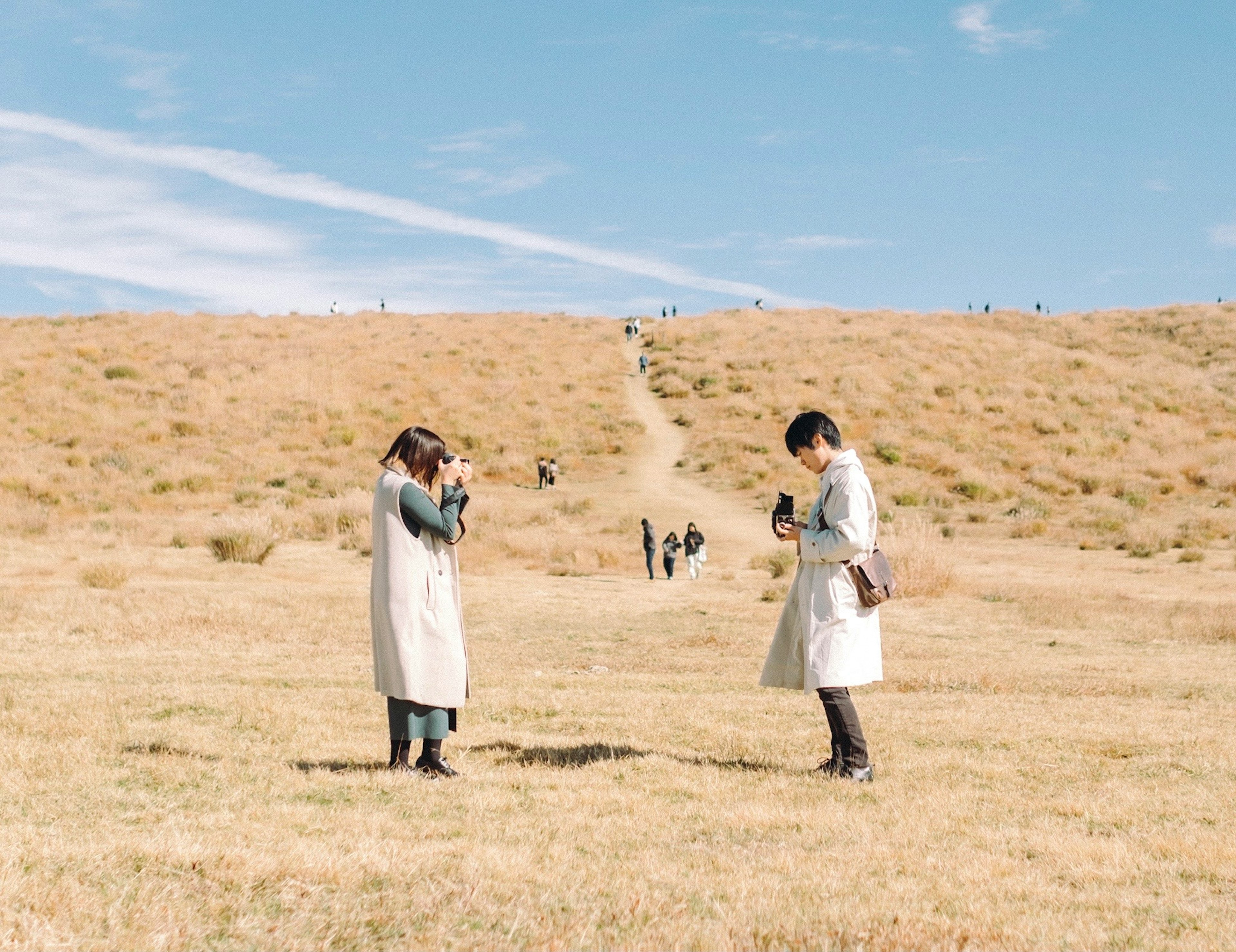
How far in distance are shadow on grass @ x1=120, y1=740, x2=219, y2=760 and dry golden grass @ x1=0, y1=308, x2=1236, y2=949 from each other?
0.05 meters

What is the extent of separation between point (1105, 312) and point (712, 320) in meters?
27.5

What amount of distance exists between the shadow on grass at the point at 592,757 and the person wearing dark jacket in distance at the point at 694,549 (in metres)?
15.3

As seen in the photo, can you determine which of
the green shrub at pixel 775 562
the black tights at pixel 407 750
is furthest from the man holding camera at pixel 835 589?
the green shrub at pixel 775 562

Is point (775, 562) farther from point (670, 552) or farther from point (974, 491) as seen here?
point (974, 491)

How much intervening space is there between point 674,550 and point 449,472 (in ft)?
55.9

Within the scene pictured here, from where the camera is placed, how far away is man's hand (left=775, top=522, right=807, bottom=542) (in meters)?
6.37

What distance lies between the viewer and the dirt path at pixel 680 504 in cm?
2741

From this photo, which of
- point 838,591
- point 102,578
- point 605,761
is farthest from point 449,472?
point 102,578

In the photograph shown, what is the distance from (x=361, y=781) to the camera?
6242 mm

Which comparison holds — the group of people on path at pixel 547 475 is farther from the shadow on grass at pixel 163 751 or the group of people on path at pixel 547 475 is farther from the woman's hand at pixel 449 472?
the woman's hand at pixel 449 472

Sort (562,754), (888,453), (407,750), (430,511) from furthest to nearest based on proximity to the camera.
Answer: (888,453), (562,754), (407,750), (430,511)

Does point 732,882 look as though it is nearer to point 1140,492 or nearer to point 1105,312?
point 1140,492

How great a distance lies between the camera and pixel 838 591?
20.8ft

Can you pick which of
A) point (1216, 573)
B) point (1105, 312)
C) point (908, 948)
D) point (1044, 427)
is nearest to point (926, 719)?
point (908, 948)
